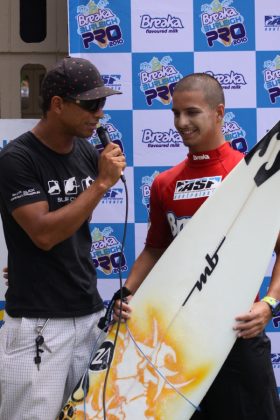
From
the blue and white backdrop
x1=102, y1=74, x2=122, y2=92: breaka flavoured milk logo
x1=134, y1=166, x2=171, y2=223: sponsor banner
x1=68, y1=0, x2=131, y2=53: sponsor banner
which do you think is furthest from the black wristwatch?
x1=68, y1=0, x2=131, y2=53: sponsor banner

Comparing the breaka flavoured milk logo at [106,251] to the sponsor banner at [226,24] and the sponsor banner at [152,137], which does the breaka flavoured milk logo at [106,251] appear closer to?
the sponsor banner at [152,137]

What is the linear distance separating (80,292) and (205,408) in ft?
2.13

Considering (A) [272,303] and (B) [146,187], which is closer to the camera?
(A) [272,303]

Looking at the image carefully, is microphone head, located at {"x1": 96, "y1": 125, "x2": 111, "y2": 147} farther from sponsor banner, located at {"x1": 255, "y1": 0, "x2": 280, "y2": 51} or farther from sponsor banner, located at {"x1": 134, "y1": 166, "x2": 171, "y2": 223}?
sponsor banner, located at {"x1": 255, "y1": 0, "x2": 280, "y2": 51}

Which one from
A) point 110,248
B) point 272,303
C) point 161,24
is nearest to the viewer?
point 272,303

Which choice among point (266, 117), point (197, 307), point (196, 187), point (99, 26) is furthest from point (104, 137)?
point (266, 117)

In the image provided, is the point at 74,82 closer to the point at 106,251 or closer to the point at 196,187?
the point at 196,187

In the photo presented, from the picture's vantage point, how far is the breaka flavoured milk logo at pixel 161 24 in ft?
13.3

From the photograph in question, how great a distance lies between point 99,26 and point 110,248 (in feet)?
4.00

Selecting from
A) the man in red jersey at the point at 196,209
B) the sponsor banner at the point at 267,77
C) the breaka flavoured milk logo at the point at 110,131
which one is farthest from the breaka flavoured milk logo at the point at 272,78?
the man in red jersey at the point at 196,209

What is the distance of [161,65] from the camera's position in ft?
13.5

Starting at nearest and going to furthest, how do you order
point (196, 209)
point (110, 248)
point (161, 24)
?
point (196, 209) < point (161, 24) < point (110, 248)

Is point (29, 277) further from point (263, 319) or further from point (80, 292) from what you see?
point (263, 319)

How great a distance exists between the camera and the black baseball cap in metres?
2.62
